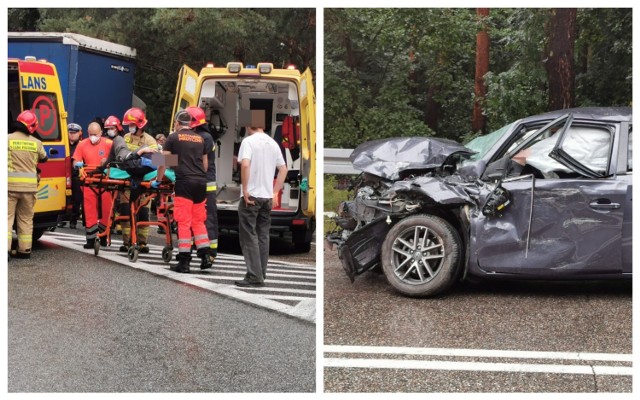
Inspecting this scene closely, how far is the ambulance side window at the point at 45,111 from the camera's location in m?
6.82

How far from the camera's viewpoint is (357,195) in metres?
4.76

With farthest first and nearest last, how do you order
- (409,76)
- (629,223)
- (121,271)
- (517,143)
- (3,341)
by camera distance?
(121,271) → (517,143) → (629,223) → (409,76) → (3,341)

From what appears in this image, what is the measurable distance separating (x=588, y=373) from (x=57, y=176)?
4.76 m

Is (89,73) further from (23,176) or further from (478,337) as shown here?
(478,337)

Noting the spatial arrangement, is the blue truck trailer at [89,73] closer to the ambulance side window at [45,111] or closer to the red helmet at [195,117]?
the ambulance side window at [45,111]

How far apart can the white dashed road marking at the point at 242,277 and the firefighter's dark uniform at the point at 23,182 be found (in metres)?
0.60

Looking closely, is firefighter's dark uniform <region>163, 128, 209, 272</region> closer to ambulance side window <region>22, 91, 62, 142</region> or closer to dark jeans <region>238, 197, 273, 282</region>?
dark jeans <region>238, 197, 273, 282</region>

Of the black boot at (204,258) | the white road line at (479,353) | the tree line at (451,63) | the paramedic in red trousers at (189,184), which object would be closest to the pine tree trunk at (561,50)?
the tree line at (451,63)

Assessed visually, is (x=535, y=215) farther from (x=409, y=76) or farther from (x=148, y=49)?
(x=148, y=49)

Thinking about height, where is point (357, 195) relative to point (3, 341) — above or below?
above

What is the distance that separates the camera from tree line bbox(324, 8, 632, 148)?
3701 mm

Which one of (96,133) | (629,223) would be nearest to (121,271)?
(96,133)

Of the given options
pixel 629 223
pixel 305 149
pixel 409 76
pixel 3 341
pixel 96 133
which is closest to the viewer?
pixel 3 341

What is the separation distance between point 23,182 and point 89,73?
3.69 meters
